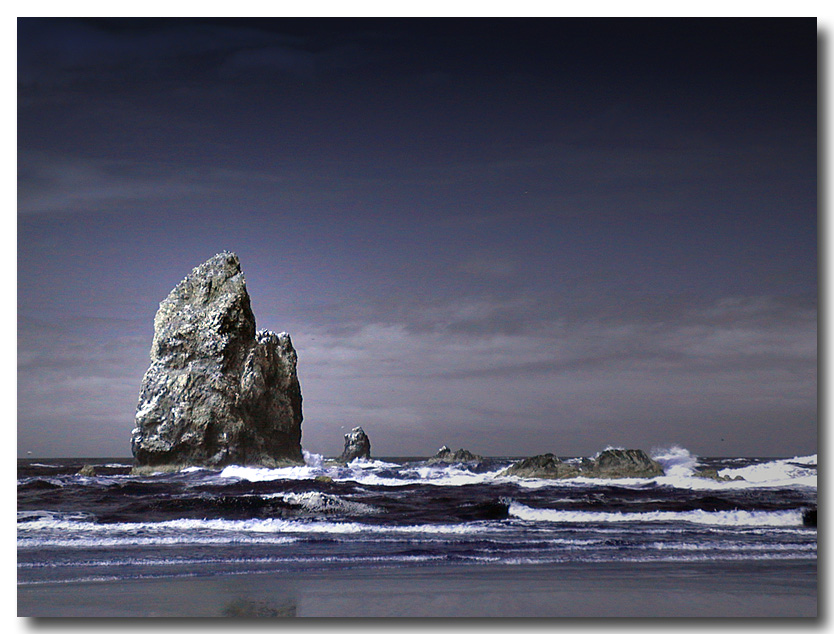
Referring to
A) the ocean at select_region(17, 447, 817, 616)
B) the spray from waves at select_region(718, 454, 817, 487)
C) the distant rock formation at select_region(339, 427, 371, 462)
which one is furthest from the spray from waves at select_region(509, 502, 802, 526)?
the distant rock formation at select_region(339, 427, 371, 462)

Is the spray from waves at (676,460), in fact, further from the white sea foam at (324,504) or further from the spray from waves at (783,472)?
the white sea foam at (324,504)

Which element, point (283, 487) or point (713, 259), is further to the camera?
point (283, 487)

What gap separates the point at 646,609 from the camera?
462 cm

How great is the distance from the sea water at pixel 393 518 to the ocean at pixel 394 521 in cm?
2

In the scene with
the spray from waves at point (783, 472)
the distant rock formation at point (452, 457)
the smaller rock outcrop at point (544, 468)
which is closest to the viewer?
the spray from waves at point (783, 472)

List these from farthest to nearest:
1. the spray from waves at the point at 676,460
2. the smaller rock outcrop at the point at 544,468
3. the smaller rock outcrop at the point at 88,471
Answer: the smaller rock outcrop at the point at 88,471 → the smaller rock outcrop at the point at 544,468 → the spray from waves at the point at 676,460

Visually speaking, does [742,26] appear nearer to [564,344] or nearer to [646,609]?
[564,344]

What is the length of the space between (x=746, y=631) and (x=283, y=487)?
→ 4.01 meters

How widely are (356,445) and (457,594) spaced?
1640mm

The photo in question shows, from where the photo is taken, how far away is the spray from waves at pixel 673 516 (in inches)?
227

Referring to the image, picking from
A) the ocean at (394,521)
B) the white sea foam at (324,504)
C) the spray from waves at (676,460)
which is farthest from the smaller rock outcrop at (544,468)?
the white sea foam at (324,504)

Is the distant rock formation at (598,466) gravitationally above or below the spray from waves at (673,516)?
above

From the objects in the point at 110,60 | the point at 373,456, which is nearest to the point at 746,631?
the point at 373,456

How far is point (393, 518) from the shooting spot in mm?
6434
